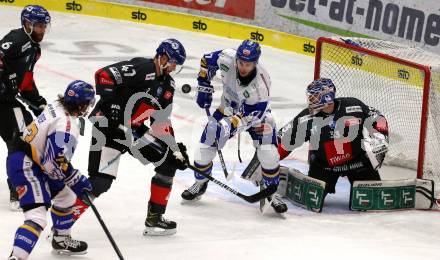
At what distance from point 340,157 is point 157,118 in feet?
5.55

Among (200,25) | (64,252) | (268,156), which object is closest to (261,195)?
(268,156)

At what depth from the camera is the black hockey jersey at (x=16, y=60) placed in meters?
6.93

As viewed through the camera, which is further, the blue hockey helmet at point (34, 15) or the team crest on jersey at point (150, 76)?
the blue hockey helmet at point (34, 15)

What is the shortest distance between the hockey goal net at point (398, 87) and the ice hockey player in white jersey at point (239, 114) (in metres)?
1.25

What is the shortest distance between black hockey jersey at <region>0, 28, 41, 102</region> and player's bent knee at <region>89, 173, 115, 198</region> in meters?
1.04

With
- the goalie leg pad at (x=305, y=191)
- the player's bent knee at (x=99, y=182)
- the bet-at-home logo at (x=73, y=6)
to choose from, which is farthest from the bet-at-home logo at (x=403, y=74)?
the bet-at-home logo at (x=73, y=6)

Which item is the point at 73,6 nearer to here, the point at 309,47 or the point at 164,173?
the point at 309,47

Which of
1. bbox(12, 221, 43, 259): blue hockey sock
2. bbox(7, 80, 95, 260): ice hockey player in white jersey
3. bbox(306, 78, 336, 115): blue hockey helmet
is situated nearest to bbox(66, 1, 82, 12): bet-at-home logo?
bbox(306, 78, 336, 115): blue hockey helmet

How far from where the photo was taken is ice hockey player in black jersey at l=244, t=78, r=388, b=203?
753 centimetres

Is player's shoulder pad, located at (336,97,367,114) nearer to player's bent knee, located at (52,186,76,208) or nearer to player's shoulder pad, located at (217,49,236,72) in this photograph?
player's shoulder pad, located at (217,49,236,72)

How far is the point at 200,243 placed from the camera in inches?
259

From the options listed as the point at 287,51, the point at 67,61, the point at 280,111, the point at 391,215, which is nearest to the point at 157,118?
the point at 391,215

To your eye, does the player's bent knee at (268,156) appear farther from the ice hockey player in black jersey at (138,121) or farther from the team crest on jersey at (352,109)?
the ice hockey player in black jersey at (138,121)

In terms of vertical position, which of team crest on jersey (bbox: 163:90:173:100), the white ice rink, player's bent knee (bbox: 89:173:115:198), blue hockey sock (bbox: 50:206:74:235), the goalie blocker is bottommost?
the white ice rink
